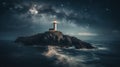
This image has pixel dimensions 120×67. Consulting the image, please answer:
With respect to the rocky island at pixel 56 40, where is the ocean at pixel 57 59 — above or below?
below

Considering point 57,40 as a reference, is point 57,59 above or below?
below

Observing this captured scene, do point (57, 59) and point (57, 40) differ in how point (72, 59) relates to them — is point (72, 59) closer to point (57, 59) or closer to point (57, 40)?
point (57, 59)

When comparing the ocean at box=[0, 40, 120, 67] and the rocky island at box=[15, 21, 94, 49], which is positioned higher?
the rocky island at box=[15, 21, 94, 49]

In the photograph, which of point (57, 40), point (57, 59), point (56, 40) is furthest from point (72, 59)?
point (56, 40)

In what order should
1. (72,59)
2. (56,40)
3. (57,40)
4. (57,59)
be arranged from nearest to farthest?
(72,59)
(57,59)
(57,40)
(56,40)

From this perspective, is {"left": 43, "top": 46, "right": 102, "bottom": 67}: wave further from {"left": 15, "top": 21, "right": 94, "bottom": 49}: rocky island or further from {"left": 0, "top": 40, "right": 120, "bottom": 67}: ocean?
{"left": 15, "top": 21, "right": 94, "bottom": 49}: rocky island

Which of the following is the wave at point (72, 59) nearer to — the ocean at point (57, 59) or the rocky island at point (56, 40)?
the ocean at point (57, 59)

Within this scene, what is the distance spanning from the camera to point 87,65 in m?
64.6

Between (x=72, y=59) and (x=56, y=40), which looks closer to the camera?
(x=72, y=59)

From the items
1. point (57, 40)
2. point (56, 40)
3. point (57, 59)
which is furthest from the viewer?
point (56, 40)

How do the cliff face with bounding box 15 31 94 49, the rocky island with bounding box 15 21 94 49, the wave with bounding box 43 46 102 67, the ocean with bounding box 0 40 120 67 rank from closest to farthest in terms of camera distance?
1. the ocean with bounding box 0 40 120 67
2. the wave with bounding box 43 46 102 67
3. the rocky island with bounding box 15 21 94 49
4. the cliff face with bounding box 15 31 94 49

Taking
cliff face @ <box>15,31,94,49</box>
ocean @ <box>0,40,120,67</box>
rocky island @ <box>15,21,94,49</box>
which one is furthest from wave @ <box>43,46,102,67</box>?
cliff face @ <box>15,31,94,49</box>

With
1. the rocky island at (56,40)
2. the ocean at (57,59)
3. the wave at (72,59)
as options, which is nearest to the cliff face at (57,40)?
the rocky island at (56,40)

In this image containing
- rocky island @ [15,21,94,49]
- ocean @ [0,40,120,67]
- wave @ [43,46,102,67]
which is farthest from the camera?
rocky island @ [15,21,94,49]
